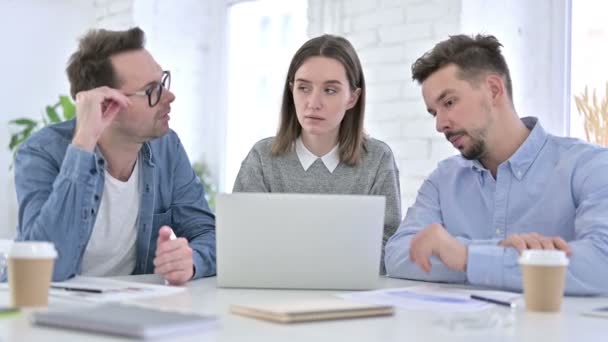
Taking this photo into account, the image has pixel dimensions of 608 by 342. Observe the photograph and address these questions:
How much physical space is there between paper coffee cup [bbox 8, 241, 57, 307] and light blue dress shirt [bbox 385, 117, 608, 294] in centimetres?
88

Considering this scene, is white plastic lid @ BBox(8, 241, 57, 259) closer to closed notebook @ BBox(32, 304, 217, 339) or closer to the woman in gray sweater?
closed notebook @ BBox(32, 304, 217, 339)

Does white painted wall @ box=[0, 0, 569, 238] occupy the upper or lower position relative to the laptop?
upper

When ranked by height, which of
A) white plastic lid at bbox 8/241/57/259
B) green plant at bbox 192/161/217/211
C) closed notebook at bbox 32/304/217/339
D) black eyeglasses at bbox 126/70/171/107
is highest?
black eyeglasses at bbox 126/70/171/107

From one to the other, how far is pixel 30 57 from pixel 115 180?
310cm

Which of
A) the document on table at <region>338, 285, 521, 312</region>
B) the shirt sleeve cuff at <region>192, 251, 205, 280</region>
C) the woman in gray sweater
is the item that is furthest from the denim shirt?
the document on table at <region>338, 285, 521, 312</region>

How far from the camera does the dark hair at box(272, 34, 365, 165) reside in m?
2.56

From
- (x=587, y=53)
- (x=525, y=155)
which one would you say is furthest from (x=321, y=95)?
(x=587, y=53)

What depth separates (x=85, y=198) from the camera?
1940mm

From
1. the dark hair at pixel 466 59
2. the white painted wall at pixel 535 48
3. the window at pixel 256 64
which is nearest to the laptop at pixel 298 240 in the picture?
the dark hair at pixel 466 59

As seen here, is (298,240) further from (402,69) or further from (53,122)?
(53,122)

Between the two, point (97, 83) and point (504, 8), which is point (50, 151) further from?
point (504, 8)

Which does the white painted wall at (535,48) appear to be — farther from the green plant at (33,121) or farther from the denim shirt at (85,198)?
the green plant at (33,121)

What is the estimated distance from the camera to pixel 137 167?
2279 millimetres

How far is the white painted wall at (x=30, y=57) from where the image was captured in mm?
4891
